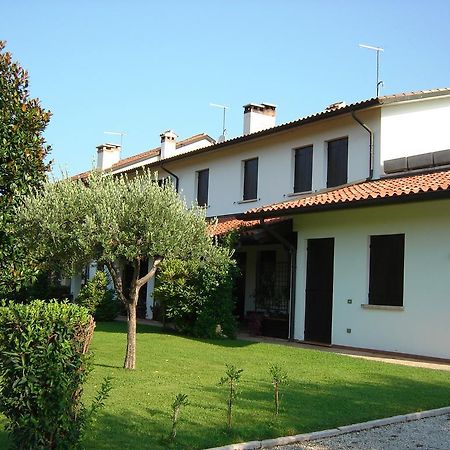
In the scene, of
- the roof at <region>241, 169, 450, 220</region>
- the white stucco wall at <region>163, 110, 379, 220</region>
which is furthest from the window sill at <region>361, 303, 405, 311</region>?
the white stucco wall at <region>163, 110, 379, 220</region>

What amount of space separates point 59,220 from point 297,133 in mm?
10196

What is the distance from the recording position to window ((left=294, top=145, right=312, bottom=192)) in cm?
1805

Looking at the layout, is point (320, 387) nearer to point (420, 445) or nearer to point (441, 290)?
point (420, 445)

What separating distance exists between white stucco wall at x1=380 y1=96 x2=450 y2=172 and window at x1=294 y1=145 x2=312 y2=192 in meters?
2.75

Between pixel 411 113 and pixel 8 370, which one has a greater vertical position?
pixel 411 113

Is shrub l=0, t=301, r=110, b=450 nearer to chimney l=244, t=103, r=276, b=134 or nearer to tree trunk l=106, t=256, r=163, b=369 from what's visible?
tree trunk l=106, t=256, r=163, b=369

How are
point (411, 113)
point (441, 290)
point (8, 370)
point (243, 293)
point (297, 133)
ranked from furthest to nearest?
point (243, 293), point (297, 133), point (411, 113), point (441, 290), point (8, 370)

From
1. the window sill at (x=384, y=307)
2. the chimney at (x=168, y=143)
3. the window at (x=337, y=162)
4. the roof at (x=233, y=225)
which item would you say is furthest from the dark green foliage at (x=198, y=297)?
the chimney at (x=168, y=143)

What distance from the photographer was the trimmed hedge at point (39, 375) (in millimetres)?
4961

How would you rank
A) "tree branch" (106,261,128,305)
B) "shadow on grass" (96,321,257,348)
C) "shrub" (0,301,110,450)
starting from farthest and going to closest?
"shadow on grass" (96,321,257,348), "tree branch" (106,261,128,305), "shrub" (0,301,110,450)

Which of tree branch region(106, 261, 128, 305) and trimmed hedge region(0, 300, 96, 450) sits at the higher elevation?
tree branch region(106, 261, 128, 305)

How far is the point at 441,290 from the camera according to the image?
1260 cm

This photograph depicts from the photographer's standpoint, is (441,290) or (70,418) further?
(441,290)

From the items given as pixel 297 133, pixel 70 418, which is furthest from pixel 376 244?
pixel 70 418
